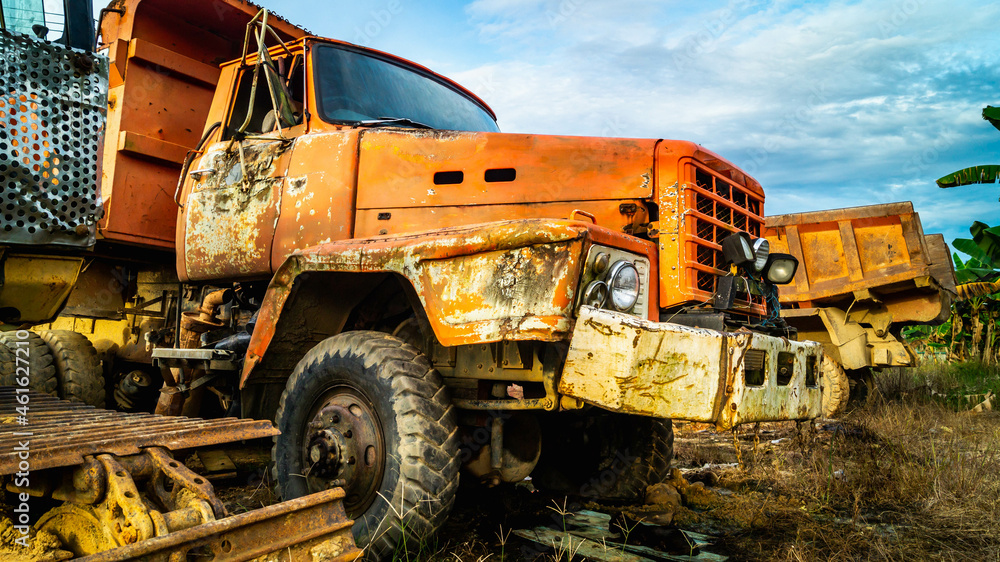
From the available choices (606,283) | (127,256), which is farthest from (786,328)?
(127,256)

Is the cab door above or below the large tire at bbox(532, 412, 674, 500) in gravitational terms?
above

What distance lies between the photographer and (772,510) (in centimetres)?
381

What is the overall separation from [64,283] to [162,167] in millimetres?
1661

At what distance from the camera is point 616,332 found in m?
2.41

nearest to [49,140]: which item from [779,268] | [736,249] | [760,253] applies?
[736,249]

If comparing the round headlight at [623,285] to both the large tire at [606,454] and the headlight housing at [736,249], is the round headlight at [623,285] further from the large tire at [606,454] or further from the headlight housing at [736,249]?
the large tire at [606,454]

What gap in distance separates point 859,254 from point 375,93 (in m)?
6.61

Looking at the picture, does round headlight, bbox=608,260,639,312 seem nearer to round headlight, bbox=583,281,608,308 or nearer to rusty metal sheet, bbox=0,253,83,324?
round headlight, bbox=583,281,608,308

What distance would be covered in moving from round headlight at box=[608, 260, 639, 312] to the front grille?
0.42m

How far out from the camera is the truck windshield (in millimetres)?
4004

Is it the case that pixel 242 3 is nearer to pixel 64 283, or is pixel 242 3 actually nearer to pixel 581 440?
pixel 64 283

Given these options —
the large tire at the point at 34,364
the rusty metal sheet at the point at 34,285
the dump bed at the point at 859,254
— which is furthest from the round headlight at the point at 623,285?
the dump bed at the point at 859,254

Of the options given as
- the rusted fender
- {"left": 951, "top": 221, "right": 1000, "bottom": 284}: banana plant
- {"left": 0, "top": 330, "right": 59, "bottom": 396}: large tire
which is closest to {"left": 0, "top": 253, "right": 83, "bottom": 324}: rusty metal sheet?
{"left": 0, "top": 330, "right": 59, "bottom": 396}: large tire

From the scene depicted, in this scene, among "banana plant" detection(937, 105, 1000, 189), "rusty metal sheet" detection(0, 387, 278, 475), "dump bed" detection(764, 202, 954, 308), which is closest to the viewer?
"rusty metal sheet" detection(0, 387, 278, 475)
